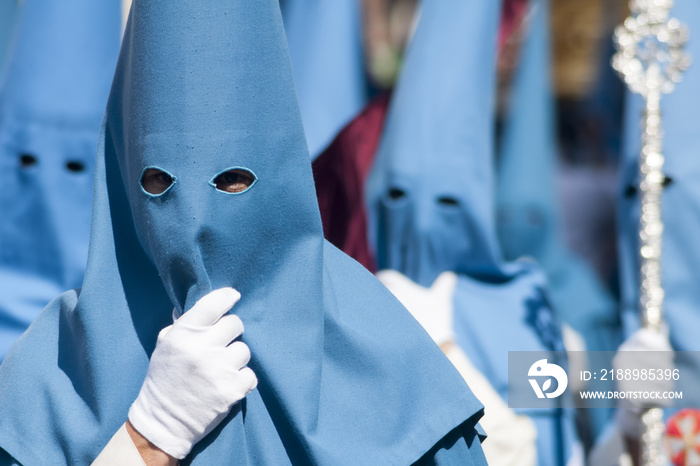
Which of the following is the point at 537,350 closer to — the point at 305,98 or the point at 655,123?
the point at 655,123

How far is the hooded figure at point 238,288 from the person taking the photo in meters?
1.48

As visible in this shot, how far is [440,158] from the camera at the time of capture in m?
2.91

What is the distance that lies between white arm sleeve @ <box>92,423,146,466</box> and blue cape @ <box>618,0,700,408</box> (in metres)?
1.89

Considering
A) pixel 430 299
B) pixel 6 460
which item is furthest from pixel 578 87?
pixel 6 460

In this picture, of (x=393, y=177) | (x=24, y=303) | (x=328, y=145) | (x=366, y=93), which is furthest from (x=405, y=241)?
(x=24, y=303)

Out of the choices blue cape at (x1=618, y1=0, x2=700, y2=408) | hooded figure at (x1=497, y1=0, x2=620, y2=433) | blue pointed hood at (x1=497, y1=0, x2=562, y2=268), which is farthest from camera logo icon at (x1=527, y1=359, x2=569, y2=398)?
blue pointed hood at (x1=497, y1=0, x2=562, y2=268)

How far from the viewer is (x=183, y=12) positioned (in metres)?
1.52

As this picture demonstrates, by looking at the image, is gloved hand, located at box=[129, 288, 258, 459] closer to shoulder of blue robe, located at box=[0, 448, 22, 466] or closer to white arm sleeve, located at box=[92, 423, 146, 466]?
white arm sleeve, located at box=[92, 423, 146, 466]

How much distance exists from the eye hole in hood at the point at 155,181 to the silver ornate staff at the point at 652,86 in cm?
157

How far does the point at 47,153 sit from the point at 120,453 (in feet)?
5.51

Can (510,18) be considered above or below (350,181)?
Answer: above

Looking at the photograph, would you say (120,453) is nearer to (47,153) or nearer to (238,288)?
(238,288)

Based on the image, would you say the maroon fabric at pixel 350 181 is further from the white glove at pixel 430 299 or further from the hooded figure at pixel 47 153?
the hooded figure at pixel 47 153

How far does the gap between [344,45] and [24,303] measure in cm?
161
